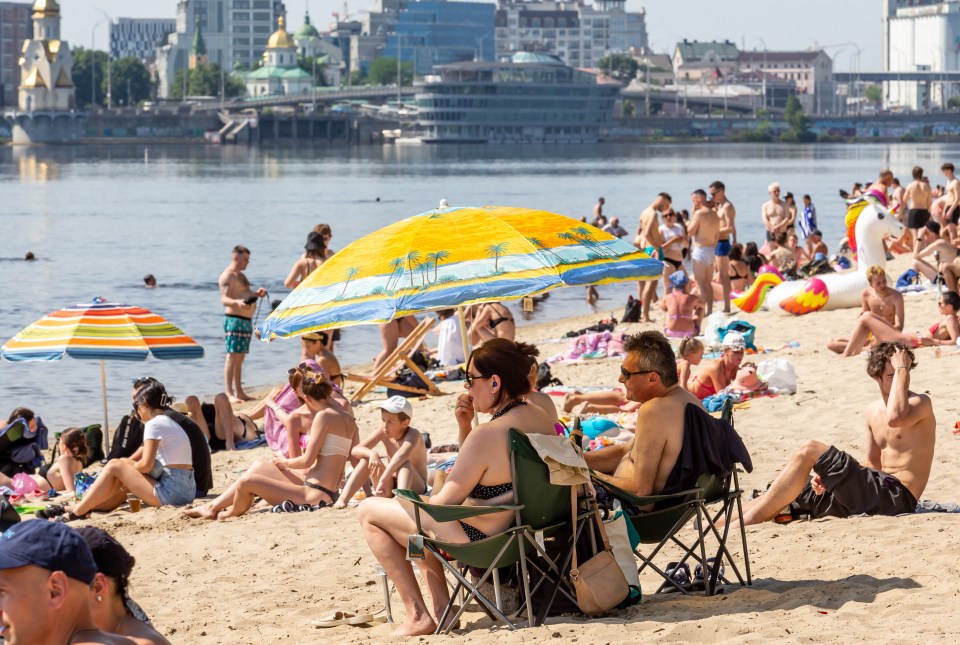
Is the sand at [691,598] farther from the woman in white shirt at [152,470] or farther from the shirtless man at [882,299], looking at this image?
the shirtless man at [882,299]

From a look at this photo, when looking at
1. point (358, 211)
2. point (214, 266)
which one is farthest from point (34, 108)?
point (214, 266)

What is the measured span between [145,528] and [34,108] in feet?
457

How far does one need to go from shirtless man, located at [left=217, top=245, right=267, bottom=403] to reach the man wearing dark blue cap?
9133 millimetres

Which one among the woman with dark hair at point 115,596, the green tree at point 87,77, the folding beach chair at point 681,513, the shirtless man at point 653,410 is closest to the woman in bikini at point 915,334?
the folding beach chair at point 681,513

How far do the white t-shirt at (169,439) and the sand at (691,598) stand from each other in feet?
0.93

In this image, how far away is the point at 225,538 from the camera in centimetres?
736

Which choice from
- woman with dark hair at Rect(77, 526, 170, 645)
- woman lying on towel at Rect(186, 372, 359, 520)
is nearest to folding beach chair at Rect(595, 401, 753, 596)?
woman with dark hair at Rect(77, 526, 170, 645)

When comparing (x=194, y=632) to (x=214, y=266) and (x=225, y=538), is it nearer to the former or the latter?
(x=225, y=538)

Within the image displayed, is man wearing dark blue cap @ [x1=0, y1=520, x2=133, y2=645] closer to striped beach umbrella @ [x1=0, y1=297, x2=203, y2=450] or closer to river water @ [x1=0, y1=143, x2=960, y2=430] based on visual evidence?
striped beach umbrella @ [x1=0, y1=297, x2=203, y2=450]

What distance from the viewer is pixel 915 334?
11.3 metres

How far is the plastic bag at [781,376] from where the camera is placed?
10.1 meters

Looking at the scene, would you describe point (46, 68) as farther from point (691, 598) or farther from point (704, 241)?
point (691, 598)

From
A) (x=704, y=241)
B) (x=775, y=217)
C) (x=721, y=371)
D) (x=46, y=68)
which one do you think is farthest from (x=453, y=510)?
(x=46, y=68)

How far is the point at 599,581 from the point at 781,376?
17.5 ft
